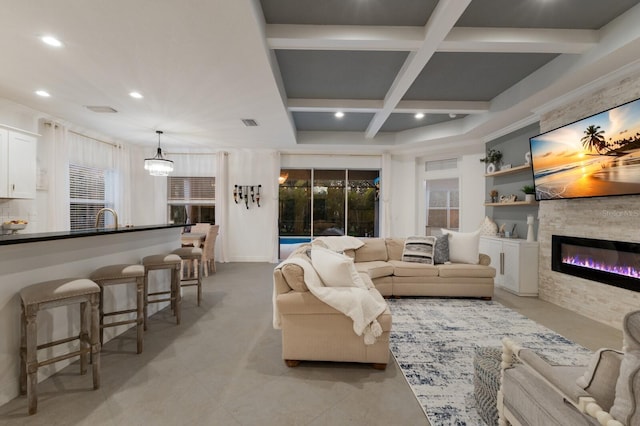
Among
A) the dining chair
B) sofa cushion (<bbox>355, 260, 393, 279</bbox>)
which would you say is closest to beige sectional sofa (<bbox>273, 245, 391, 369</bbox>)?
sofa cushion (<bbox>355, 260, 393, 279</bbox>)

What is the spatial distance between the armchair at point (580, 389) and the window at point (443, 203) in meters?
5.77

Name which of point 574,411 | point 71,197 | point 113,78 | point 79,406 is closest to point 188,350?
point 79,406

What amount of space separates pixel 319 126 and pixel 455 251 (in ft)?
11.8

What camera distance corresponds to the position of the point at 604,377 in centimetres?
97

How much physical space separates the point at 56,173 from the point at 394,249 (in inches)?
220

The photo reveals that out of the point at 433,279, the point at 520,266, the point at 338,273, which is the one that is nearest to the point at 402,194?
the point at 520,266

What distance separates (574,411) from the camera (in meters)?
0.97

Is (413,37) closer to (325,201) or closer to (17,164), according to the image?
(325,201)

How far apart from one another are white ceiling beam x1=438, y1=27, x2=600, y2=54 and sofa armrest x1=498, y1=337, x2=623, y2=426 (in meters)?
2.67

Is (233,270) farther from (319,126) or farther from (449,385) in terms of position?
(449,385)

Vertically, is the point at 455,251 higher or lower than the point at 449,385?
higher

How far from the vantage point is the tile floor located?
176 centimetres

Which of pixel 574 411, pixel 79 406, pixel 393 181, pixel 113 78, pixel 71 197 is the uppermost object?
pixel 113 78

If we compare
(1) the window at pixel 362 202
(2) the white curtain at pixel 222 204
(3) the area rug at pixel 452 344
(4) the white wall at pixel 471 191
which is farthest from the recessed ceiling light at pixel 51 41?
(4) the white wall at pixel 471 191
